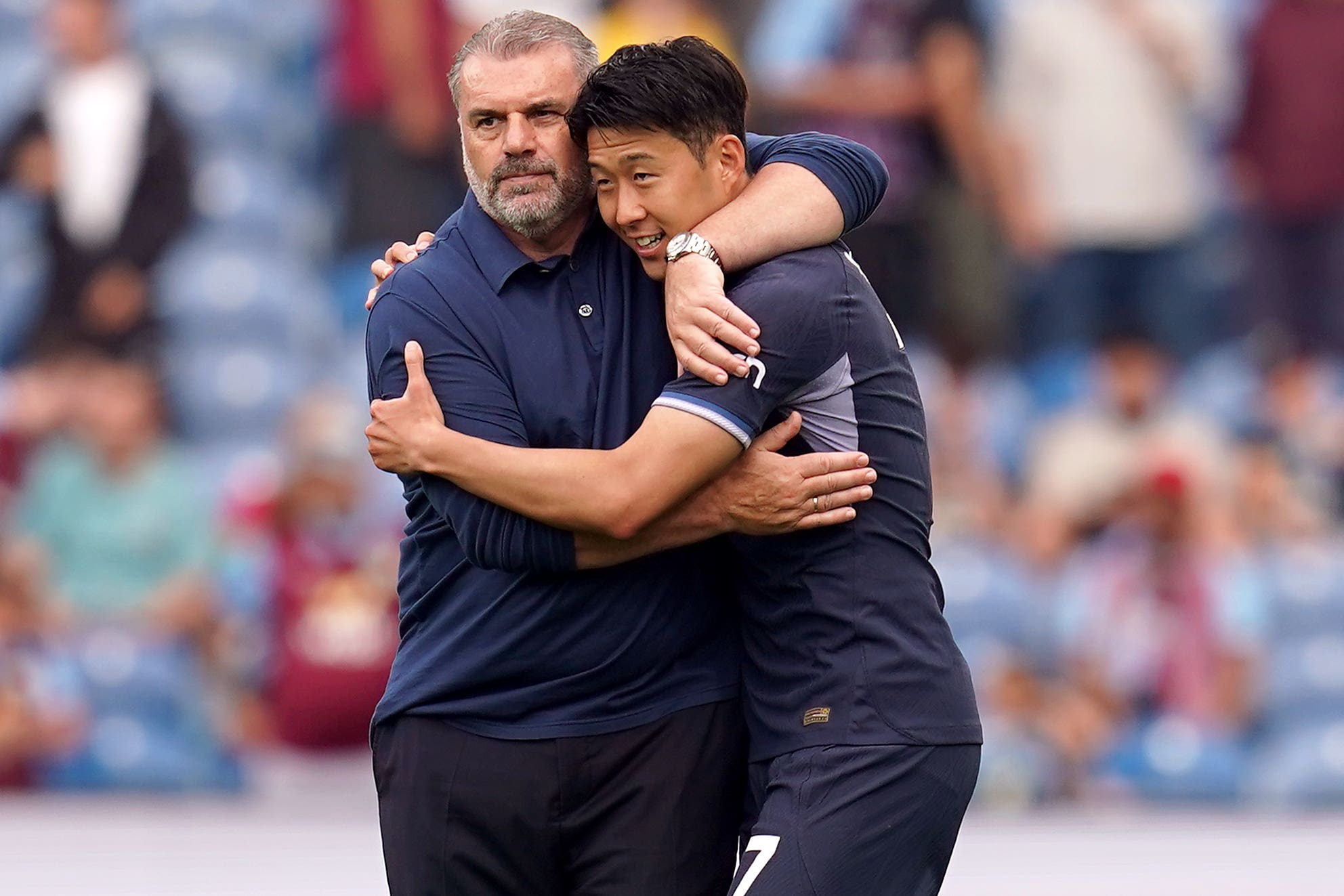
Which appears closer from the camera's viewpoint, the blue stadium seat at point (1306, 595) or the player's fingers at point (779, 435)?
the player's fingers at point (779, 435)

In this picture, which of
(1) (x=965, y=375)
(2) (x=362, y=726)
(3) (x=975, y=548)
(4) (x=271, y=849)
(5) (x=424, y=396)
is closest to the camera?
(5) (x=424, y=396)

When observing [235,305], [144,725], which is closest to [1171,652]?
[144,725]

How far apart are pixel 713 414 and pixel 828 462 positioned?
0.80 feet

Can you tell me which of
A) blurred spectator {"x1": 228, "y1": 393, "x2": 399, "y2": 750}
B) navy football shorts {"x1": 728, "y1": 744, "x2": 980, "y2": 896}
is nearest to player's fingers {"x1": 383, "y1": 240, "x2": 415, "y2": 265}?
navy football shorts {"x1": 728, "y1": 744, "x2": 980, "y2": 896}

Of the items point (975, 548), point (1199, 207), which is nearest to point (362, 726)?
point (975, 548)

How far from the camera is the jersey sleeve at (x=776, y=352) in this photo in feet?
11.9

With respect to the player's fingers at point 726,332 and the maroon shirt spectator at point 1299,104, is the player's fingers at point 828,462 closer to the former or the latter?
the player's fingers at point 726,332

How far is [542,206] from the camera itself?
385cm

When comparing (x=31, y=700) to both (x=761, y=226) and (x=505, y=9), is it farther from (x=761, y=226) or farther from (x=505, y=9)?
(x=761, y=226)

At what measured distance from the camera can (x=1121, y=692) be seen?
8453 mm

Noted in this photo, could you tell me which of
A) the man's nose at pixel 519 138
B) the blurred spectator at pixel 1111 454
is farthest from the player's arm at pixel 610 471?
the blurred spectator at pixel 1111 454

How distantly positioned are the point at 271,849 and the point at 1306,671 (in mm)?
4177

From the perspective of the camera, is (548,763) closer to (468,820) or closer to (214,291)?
(468,820)

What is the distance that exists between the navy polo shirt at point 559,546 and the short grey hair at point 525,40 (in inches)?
12.4
